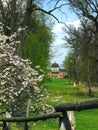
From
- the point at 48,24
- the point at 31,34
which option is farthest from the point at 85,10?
the point at 48,24

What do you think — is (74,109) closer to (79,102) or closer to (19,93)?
(79,102)

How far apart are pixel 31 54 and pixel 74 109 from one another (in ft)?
154

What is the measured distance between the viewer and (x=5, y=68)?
1444 centimetres

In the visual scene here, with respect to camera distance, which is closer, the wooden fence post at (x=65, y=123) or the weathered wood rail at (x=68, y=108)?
the weathered wood rail at (x=68, y=108)

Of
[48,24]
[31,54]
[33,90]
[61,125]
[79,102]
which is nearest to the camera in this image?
[79,102]

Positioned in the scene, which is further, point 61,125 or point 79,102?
point 61,125

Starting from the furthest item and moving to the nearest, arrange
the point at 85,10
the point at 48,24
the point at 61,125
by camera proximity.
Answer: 1. the point at 48,24
2. the point at 85,10
3. the point at 61,125

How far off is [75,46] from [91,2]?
25.6ft

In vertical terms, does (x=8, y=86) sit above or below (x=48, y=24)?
below

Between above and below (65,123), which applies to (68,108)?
above

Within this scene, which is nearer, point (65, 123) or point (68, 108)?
point (68, 108)

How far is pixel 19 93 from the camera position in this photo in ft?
48.1

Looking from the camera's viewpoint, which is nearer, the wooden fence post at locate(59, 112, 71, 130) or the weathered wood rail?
the weathered wood rail

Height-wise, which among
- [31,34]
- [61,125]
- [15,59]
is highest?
[31,34]
